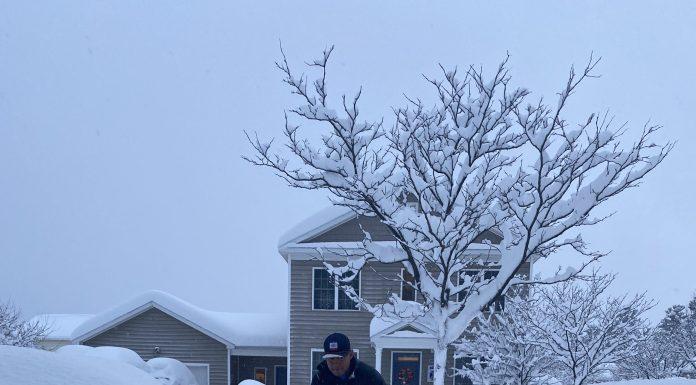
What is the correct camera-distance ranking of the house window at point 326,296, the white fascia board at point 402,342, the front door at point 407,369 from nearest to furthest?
the white fascia board at point 402,342, the front door at point 407,369, the house window at point 326,296

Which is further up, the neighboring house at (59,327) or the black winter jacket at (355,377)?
the black winter jacket at (355,377)

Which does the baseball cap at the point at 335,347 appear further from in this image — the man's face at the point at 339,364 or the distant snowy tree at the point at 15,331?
the distant snowy tree at the point at 15,331

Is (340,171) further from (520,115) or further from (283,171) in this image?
(520,115)

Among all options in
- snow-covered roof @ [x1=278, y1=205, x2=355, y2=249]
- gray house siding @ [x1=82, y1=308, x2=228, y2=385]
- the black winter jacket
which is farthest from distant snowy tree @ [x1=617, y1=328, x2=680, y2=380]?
the black winter jacket

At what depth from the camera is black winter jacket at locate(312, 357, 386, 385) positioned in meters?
3.20

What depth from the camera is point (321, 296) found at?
1573cm

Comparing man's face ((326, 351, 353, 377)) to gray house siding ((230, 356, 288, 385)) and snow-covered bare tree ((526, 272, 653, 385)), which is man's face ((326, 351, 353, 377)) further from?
gray house siding ((230, 356, 288, 385))

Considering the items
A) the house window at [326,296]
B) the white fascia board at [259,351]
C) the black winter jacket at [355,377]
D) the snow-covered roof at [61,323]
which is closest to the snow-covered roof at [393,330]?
the house window at [326,296]

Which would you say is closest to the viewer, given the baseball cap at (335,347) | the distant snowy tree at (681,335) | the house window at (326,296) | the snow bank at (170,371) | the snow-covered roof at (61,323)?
the baseball cap at (335,347)

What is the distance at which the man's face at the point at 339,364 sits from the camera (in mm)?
3174

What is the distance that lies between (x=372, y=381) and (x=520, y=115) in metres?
5.95

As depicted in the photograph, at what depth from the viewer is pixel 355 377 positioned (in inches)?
126

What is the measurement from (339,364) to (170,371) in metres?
13.2

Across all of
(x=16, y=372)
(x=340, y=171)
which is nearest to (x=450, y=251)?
(x=340, y=171)
